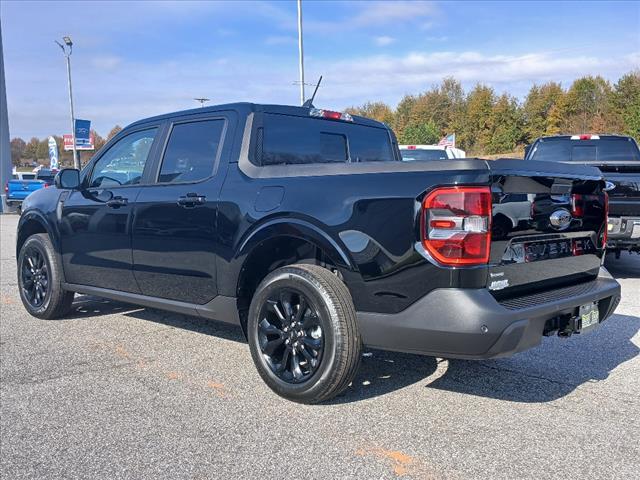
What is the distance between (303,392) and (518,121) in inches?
2445

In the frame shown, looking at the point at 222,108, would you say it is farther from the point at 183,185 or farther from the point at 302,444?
the point at 302,444

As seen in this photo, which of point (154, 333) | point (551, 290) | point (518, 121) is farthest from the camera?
point (518, 121)

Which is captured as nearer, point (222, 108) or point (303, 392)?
point (303, 392)

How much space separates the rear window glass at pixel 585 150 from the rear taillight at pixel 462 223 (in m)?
7.24

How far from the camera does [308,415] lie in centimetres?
348

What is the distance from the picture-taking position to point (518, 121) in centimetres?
6081

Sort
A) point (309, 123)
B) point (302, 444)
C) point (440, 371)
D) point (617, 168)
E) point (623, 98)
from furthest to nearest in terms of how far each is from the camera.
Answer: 1. point (623, 98)
2. point (617, 168)
3. point (309, 123)
4. point (440, 371)
5. point (302, 444)

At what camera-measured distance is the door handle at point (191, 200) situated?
417 cm

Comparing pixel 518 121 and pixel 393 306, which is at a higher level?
pixel 518 121

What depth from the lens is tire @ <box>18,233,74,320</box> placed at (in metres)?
5.69

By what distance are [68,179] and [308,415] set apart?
3260 mm

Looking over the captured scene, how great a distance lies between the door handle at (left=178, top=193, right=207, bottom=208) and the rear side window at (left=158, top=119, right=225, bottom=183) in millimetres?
153

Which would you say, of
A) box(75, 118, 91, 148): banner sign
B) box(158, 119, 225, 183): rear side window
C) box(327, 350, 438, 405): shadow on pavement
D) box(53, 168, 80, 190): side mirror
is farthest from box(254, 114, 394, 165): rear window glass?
box(75, 118, 91, 148): banner sign

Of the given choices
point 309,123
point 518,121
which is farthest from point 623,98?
point 309,123
